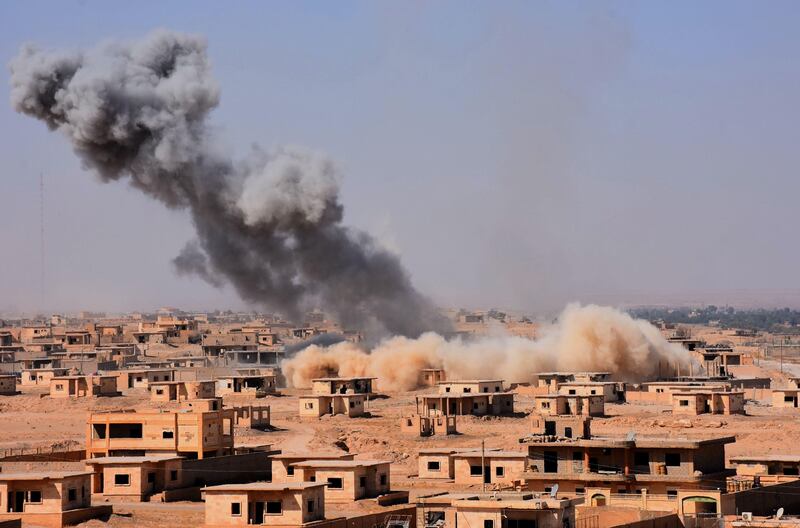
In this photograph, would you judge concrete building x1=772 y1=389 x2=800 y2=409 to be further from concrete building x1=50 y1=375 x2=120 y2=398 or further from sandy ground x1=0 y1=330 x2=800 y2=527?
concrete building x1=50 y1=375 x2=120 y2=398

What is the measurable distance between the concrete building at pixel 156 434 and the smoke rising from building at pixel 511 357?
34696 millimetres

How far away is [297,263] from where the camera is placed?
9012 centimetres

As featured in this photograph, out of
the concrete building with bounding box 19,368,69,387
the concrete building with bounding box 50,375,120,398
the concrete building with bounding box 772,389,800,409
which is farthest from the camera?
the concrete building with bounding box 19,368,69,387

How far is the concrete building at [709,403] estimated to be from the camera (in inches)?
2771

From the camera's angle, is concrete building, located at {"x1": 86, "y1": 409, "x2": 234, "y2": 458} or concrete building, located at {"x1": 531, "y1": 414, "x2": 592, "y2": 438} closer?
concrete building, located at {"x1": 531, "y1": 414, "x2": 592, "y2": 438}

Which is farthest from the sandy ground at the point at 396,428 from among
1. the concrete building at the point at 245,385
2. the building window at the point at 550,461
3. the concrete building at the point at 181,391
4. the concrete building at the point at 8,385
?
the building window at the point at 550,461

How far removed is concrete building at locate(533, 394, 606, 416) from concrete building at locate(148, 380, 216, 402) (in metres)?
16.0

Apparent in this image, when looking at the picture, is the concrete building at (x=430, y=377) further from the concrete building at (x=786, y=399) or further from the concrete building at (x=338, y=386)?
the concrete building at (x=786, y=399)

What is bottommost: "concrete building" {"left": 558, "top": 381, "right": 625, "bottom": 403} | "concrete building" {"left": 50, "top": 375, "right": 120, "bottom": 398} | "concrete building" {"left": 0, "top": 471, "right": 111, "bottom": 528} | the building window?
"concrete building" {"left": 0, "top": 471, "right": 111, "bottom": 528}

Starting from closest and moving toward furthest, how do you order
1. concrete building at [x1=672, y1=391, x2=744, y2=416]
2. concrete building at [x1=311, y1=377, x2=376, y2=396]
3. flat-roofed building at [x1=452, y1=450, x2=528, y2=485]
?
flat-roofed building at [x1=452, y1=450, x2=528, y2=485] → concrete building at [x1=672, y1=391, x2=744, y2=416] → concrete building at [x1=311, y1=377, x2=376, y2=396]

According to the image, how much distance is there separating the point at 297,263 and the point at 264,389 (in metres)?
7.02

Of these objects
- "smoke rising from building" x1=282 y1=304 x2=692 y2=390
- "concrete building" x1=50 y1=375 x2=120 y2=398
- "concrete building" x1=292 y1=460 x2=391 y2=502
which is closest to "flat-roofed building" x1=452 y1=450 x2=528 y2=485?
"concrete building" x1=292 y1=460 x2=391 y2=502

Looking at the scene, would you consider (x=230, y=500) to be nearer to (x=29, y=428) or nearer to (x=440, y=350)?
(x=29, y=428)

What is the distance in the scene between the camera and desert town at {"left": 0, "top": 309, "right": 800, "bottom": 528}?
3991 centimetres
